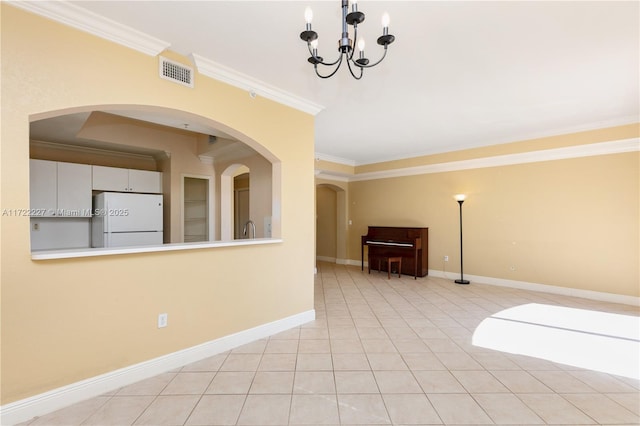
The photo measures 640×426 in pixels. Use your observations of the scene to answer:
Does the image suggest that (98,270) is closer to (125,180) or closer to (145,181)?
(125,180)

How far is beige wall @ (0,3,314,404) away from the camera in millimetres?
1752

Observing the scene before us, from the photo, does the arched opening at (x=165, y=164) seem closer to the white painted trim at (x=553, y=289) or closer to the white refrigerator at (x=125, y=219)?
the white refrigerator at (x=125, y=219)

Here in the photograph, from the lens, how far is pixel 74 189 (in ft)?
12.9

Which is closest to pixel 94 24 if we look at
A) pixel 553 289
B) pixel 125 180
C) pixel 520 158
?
pixel 125 180

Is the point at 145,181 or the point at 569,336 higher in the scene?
the point at 145,181

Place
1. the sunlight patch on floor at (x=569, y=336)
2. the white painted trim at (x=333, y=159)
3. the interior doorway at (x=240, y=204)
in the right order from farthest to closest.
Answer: the interior doorway at (x=240, y=204) < the white painted trim at (x=333, y=159) < the sunlight patch on floor at (x=569, y=336)

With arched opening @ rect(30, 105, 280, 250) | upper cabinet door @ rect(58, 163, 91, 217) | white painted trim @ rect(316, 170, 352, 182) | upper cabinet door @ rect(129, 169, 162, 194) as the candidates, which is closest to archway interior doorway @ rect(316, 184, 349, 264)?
white painted trim @ rect(316, 170, 352, 182)

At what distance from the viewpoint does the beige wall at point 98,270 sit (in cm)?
175

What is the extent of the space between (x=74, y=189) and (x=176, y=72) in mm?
2753

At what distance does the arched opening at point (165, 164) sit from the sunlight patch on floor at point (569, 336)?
8.93ft

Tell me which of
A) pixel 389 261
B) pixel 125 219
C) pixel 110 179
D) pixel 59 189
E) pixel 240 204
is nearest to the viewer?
pixel 59 189

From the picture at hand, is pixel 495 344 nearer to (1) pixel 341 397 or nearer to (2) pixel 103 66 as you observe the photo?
(1) pixel 341 397

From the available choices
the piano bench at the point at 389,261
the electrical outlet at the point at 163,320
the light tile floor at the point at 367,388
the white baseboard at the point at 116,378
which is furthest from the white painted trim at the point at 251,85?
the piano bench at the point at 389,261

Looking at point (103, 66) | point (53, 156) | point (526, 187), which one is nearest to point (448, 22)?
point (103, 66)
